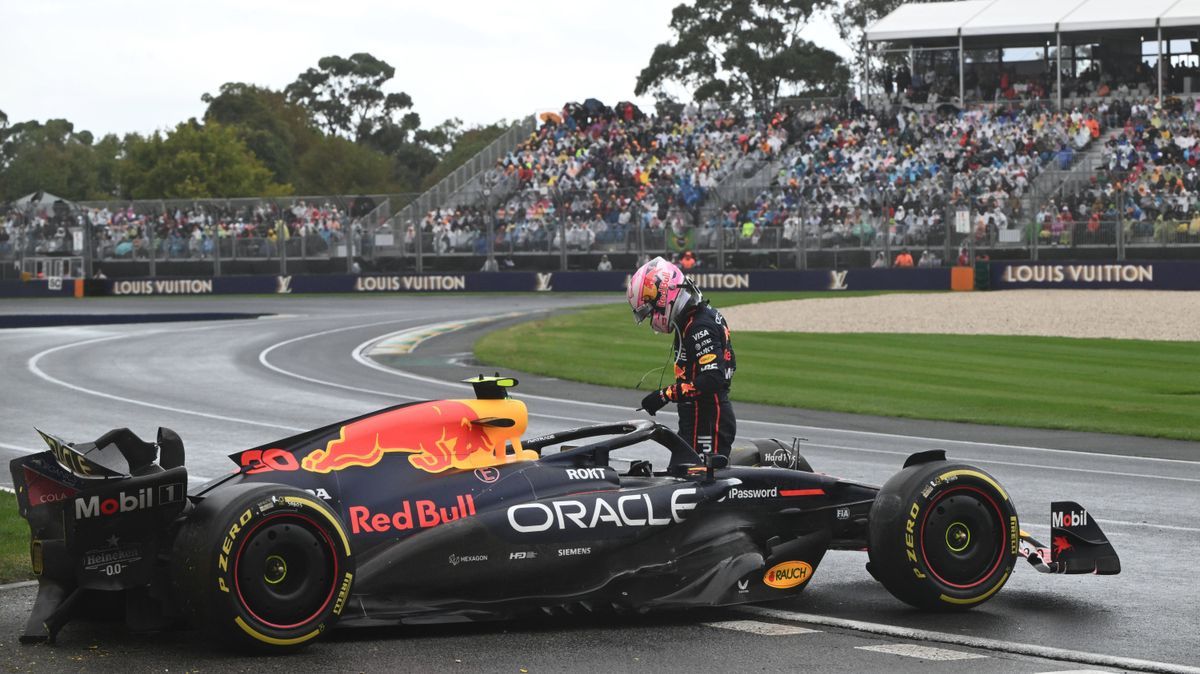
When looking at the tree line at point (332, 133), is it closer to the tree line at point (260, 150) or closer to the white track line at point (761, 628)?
the tree line at point (260, 150)

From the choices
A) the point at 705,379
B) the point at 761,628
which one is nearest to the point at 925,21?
the point at 705,379

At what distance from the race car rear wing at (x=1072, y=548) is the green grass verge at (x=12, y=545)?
5.68 m

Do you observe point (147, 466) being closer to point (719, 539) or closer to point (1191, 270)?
point (719, 539)

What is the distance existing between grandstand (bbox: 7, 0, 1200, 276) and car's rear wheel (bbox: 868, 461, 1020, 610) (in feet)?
110

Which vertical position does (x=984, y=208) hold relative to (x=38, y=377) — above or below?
above

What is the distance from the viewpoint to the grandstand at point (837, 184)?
1652 inches

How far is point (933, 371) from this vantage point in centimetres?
2273

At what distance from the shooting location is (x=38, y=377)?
23312mm

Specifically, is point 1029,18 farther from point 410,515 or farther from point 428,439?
point 410,515

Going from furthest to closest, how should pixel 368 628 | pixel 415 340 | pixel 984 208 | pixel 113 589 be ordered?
1. pixel 984 208
2. pixel 415 340
3. pixel 368 628
4. pixel 113 589

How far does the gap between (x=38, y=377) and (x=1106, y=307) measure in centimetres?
2242

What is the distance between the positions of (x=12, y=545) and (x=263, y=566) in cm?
366

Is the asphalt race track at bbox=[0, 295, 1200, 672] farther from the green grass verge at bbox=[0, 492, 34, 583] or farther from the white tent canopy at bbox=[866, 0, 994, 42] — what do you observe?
the white tent canopy at bbox=[866, 0, 994, 42]

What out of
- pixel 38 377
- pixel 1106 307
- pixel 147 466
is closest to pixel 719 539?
pixel 147 466
